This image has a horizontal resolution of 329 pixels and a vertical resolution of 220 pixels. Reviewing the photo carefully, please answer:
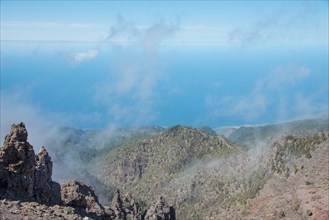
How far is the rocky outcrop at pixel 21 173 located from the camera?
26.4 metres

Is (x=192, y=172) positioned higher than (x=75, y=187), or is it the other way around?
(x=192, y=172)

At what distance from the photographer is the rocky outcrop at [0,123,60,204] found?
26.4 meters

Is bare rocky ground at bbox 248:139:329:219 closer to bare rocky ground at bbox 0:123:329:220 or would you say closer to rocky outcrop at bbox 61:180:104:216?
bare rocky ground at bbox 0:123:329:220

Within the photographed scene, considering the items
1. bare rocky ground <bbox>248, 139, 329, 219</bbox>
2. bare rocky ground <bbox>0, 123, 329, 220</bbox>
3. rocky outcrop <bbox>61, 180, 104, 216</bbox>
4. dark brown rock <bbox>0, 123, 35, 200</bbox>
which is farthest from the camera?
bare rocky ground <bbox>248, 139, 329, 219</bbox>

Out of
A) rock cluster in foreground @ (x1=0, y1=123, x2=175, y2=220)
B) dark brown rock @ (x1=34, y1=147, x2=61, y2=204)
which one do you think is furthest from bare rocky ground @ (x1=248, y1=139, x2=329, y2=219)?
dark brown rock @ (x1=34, y1=147, x2=61, y2=204)

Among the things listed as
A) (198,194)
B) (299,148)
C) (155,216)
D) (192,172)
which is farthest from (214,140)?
(155,216)

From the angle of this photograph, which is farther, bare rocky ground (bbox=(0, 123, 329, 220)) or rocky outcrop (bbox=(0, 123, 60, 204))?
bare rocky ground (bbox=(0, 123, 329, 220))

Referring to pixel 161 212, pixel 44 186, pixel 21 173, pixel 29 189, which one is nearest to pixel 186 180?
pixel 161 212

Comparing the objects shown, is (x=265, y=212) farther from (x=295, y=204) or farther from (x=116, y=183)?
Result: (x=116, y=183)

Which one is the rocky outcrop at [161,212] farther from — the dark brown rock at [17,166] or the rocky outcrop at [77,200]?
the dark brown rock at [17,166]

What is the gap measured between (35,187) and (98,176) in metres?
136

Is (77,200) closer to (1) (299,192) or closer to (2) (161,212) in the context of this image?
(2) (161,212)

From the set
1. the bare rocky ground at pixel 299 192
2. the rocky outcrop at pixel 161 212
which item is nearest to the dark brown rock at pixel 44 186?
the rocky outcrop at pixel 161 212

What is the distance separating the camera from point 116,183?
158 meters
